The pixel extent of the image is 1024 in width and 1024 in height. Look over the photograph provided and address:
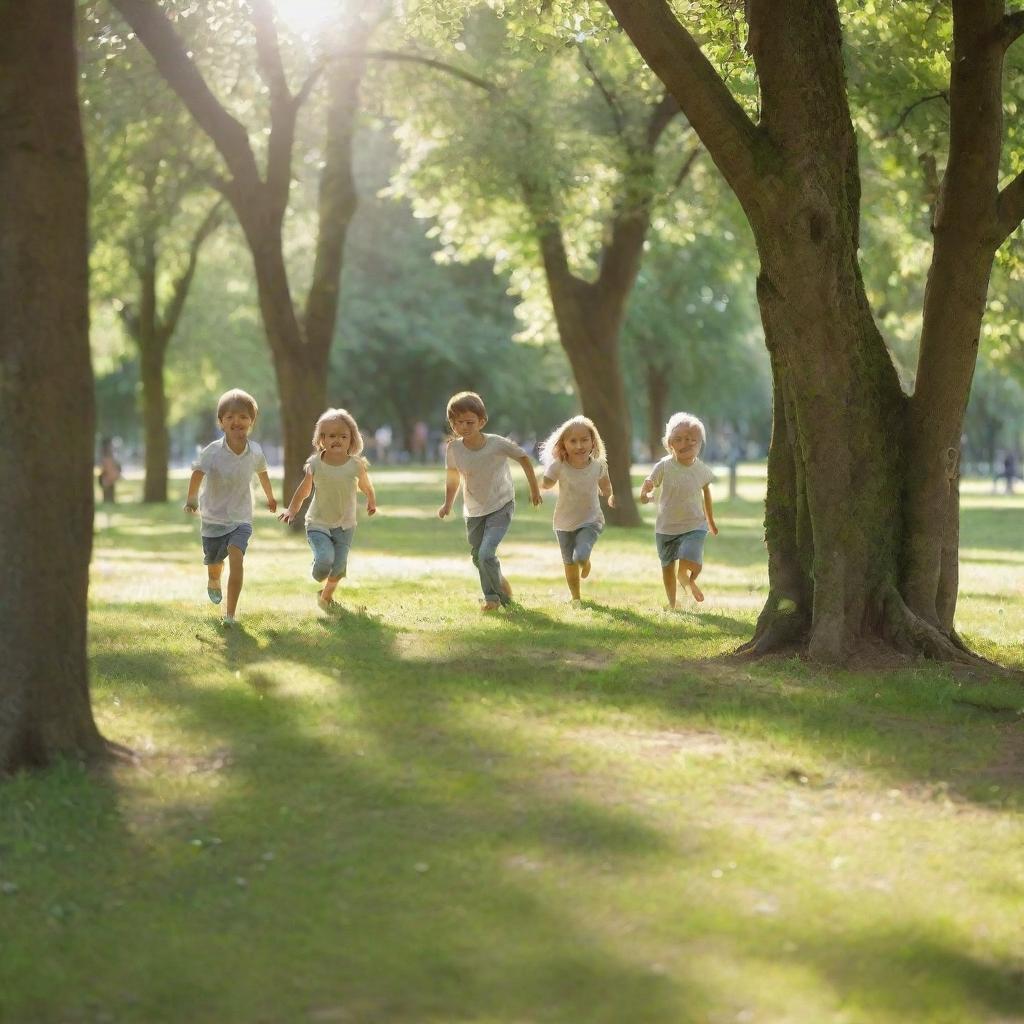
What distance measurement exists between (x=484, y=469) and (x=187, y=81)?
37.5 feet

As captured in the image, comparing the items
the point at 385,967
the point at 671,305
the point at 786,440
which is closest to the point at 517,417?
the point at 671,305

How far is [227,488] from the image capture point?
13.7m

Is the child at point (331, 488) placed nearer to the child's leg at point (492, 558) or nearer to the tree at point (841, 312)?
the child's leg at point (492, 558)

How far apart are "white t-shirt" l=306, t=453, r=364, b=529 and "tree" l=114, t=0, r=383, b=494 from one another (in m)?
11.0

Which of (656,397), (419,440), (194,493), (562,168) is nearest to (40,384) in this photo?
(194,493)

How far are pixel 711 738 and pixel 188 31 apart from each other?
19454 mm

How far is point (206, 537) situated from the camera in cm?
1398

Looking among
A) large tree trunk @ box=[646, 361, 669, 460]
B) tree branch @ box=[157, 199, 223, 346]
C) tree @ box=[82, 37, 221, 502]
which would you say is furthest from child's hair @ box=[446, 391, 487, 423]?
large tree trunk @ box=[646, 361, 669, 460]

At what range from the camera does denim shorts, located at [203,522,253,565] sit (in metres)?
13.7

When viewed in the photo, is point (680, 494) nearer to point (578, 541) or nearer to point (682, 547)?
point (682, 547)

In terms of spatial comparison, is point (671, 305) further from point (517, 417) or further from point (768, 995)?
point (768, 995)

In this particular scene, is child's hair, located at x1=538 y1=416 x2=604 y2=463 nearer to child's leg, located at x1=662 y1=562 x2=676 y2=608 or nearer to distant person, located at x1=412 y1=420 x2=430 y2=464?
child's leg, located at x1=662 y1=562 x2=676 y2=608

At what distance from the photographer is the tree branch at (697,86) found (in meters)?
10.7

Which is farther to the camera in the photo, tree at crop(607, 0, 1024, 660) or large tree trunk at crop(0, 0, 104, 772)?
tree at crop(607, 0, 1024, 660)
